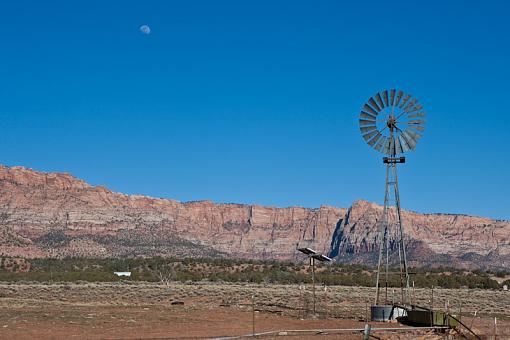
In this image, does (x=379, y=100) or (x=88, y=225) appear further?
(x=88, y=225)

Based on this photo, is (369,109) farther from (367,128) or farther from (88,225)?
(88,225)

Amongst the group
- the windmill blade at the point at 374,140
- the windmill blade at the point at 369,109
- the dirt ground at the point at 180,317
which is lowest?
the dirt ground at the point at 180,317

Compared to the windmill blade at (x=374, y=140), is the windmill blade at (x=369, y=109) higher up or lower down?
higher up

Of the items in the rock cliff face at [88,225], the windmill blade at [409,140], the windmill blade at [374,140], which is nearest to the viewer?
the windmill blade at [409,140]

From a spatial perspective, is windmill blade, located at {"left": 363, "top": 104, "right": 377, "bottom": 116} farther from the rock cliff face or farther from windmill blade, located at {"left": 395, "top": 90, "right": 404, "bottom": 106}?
the rock cliff face

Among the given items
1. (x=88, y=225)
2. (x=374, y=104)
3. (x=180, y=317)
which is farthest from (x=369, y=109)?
(x=88, y=225)

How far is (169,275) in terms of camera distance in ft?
239

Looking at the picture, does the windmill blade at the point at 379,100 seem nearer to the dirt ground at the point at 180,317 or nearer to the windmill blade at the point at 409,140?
the windmill blade at the point at 409,140

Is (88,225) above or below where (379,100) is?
above

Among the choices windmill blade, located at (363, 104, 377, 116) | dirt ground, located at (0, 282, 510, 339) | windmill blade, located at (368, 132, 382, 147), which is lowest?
dirt ground, located at (0, 282, 510, 339)

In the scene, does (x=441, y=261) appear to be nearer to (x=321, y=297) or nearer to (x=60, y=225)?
(x=60, y=225)

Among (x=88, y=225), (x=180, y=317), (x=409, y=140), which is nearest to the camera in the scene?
(x=409, y=140)

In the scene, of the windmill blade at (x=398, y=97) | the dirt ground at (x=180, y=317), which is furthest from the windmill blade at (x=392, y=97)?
the dirt ground at (x=180, y=317)

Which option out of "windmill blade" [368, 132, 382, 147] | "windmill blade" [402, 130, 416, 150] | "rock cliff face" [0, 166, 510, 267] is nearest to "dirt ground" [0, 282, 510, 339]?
"windmill blade" [402, 130, 416, 150]
